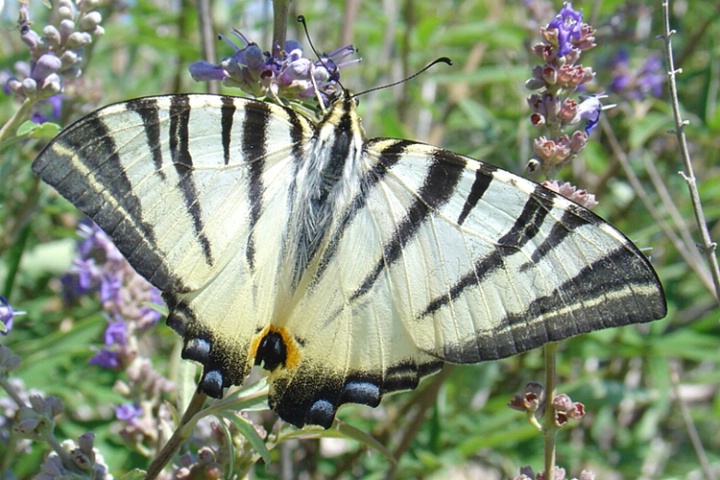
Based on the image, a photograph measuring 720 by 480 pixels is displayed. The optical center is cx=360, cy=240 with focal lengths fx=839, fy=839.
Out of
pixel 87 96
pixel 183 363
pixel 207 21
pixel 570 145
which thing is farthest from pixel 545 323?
pixel 87 96

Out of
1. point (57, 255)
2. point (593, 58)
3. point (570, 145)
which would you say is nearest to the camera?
point (570, 145)

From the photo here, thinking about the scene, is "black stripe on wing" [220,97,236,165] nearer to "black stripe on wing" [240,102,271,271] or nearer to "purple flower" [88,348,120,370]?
"black stripe on wing" [240,102,271,271]

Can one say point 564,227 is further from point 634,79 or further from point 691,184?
point 634,79

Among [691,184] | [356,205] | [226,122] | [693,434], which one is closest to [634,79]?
[693,434]

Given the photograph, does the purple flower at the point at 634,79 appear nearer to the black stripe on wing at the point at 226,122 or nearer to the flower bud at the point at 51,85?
the black stripe on wing at the point at 226,122

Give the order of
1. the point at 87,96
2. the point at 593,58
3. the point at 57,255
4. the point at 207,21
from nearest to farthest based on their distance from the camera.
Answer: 1. the point at 207,21
2. the point at 87,96
3. the point at 57,255
4. the point at 593,58

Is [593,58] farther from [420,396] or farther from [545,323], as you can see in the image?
[545,323]

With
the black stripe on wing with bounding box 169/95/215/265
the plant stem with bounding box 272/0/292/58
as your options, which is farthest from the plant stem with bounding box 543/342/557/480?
the plant stem with bounding box 272/0/292/58
